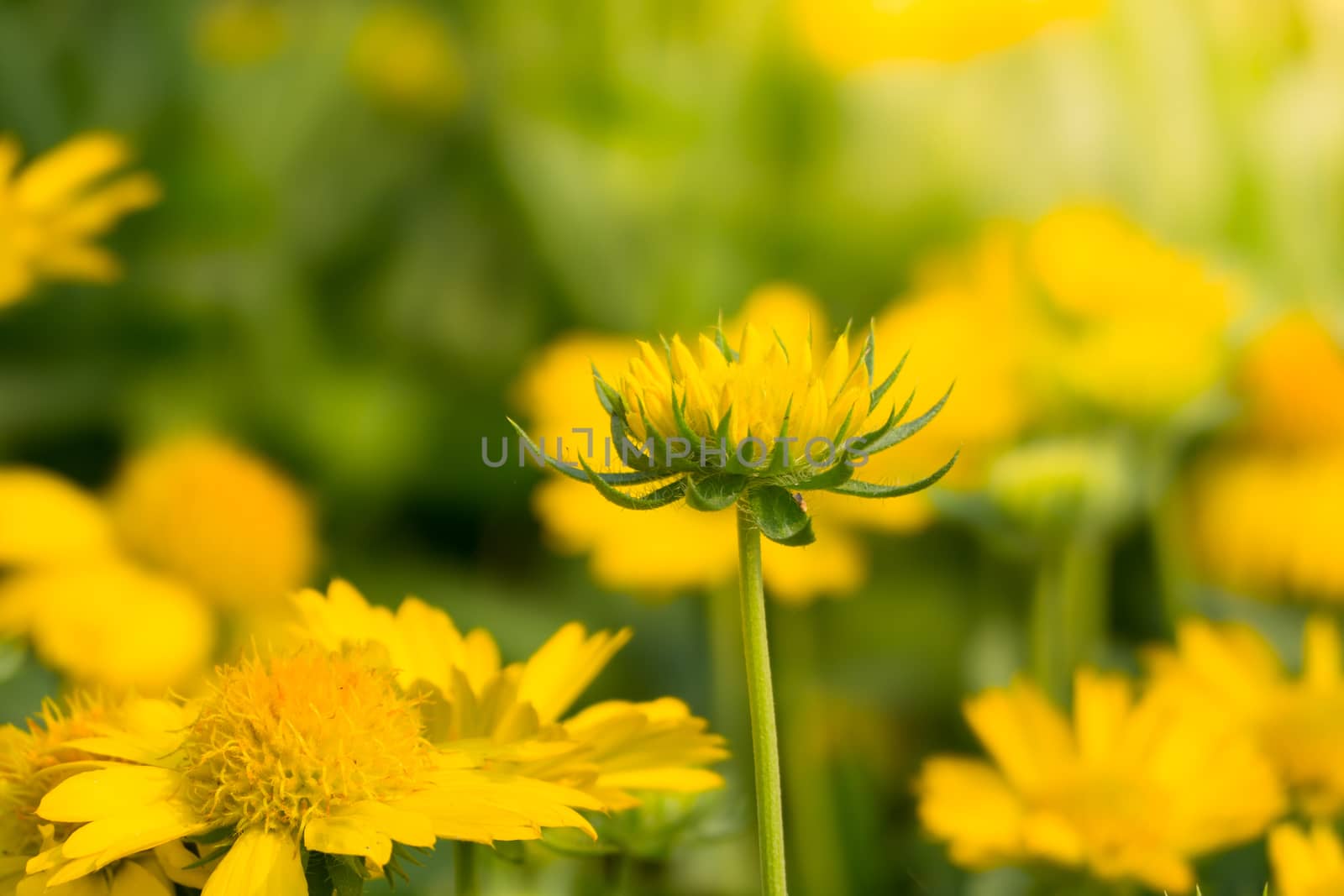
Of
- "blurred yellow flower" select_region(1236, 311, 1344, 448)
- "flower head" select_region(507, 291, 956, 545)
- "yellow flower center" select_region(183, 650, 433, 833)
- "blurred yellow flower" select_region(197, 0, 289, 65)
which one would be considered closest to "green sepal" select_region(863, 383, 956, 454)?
"flower head" select_region(507, 291, 956, 545)

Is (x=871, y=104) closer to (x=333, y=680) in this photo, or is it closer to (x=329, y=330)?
(x=329, y=330)

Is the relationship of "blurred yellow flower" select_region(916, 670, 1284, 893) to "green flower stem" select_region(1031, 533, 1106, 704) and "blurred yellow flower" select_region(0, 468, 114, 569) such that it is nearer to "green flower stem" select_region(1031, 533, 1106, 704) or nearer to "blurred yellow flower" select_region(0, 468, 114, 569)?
"green flower stem" select_region(1031, 533, 1106, 704)

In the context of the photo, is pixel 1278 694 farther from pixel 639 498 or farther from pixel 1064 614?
pixel 639 498

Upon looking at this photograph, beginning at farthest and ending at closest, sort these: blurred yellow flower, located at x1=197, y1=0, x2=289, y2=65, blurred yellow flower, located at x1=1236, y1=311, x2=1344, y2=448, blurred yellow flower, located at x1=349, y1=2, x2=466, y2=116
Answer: blurred yellow flower, located at x1=349, y1=2, x2=466, y2=116, blurred yellow flower, located at x1=197, y1=0, x2=289, y2=65, blurred yellow flower, located at x1=1236, y1=311, x2=1344, y2=448

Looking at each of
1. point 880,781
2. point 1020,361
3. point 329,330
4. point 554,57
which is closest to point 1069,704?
point 880,781

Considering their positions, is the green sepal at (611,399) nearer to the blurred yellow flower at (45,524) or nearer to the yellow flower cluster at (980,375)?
the yellow flower cluster at (980,375)

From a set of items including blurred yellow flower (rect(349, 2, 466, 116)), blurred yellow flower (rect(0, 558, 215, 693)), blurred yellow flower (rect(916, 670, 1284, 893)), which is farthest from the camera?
blurred yellow flower (rect(349, 2, 466, 116))
